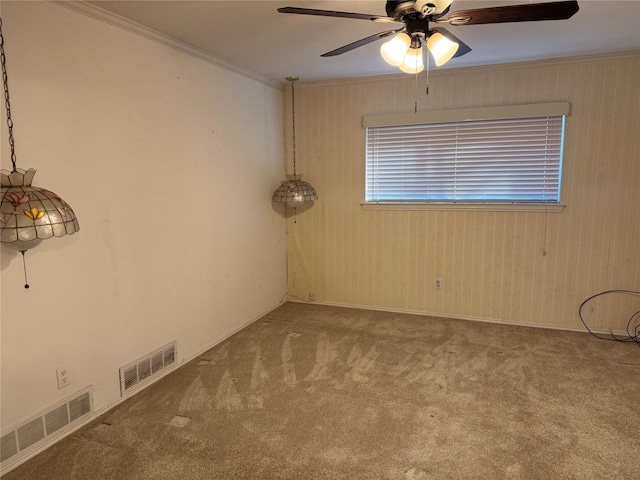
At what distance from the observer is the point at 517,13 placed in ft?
5.77

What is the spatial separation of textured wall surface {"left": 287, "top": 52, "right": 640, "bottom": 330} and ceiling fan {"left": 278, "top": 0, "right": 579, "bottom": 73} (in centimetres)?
197

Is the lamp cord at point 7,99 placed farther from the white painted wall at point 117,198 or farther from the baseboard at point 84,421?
the baseboard at point 84,421

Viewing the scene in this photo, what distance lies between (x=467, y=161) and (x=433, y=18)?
2265 millimetres

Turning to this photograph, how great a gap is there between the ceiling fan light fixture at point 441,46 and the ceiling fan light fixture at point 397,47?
0.11 meters

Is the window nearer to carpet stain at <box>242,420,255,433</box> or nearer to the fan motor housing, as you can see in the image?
the fan motor housing

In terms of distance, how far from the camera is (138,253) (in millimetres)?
2781

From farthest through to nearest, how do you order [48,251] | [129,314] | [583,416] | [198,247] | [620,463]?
[198,247] < [129,314] < [583,416] < [48,251] < [620,463]

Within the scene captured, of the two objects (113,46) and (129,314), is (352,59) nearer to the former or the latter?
(113,46)

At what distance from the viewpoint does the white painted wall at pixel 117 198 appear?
6.93 feet

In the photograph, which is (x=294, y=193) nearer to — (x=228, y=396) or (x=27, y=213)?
(x=228, y=396)

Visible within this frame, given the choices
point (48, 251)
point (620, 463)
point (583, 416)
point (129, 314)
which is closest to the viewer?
point (620, 463)

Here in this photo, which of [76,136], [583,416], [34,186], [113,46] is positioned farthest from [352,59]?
[583,416]

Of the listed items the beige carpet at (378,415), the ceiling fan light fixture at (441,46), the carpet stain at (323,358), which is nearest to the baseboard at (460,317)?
the beige carpet at (378,415)

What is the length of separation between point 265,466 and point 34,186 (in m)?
1.83
